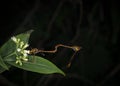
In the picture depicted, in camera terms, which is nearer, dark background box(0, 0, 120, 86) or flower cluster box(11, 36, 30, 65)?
flower cluster box(11, 36, 30, 65)

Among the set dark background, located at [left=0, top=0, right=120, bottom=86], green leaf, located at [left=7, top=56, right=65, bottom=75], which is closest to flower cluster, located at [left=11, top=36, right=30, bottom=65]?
green leaf, located at [left=7, top=56, right=65, bottom=75]

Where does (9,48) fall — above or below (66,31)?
above

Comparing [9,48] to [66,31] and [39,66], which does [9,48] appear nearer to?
[39,66]

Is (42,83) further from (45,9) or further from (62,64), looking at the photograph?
(45,9)

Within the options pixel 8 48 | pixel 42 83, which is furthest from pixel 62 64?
pixel 8 48

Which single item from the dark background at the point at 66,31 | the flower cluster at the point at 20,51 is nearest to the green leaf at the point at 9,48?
the flower cluster at the point at 20,51

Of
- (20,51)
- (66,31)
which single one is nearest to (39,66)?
(20,51)

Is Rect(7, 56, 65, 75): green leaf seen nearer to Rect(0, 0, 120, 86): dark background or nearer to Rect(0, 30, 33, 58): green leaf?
Rect(0, 30, 33, 58): green leaf

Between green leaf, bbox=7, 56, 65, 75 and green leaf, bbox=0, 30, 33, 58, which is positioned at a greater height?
green leaf, bbox=0, 30, 33, 58

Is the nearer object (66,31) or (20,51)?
(20,51)

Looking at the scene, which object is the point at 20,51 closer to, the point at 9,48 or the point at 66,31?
the point at 9,48

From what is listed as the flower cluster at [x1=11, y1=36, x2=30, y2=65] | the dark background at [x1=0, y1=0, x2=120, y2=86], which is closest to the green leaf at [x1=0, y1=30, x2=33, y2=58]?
the flower cluster at [x1=11, y1=36, x2=30, y2=65]
